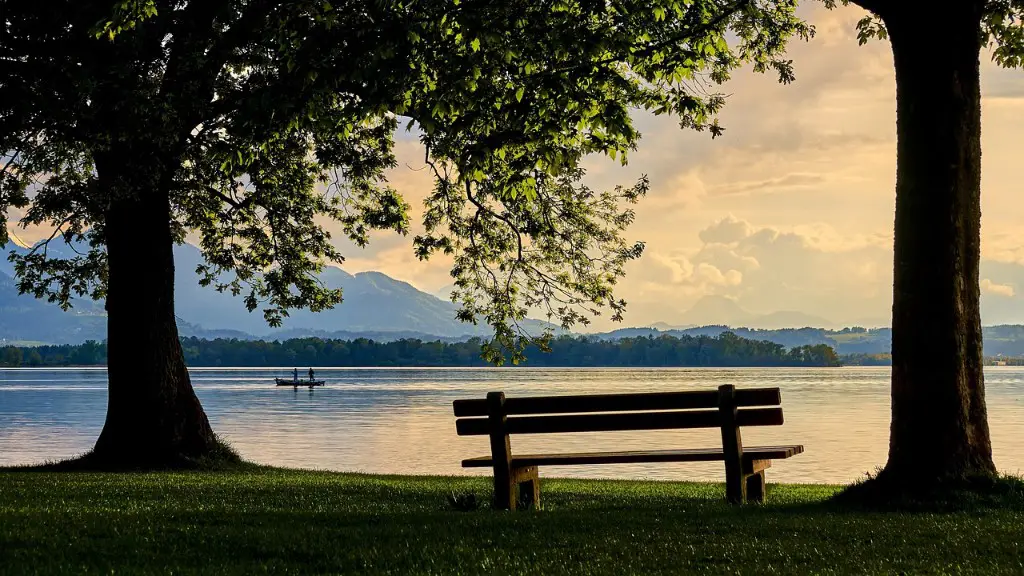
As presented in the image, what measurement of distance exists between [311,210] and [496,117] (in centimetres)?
1290

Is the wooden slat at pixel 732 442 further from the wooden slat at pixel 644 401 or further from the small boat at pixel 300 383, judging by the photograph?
the small boat at pixel 300 383

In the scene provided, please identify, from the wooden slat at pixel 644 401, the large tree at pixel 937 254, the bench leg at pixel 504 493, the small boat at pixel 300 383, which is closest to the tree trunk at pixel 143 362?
the bench leg at pixel 504 493

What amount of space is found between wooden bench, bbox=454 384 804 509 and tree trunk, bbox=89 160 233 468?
11000 millimetres

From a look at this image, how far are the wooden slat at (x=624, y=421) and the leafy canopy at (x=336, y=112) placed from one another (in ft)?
9.76

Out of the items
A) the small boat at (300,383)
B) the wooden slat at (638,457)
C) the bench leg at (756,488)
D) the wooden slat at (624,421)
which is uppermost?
the wooden slat at (624,421)

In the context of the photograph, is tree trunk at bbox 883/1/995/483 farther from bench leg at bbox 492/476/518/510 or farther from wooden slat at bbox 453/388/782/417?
→ bench leg at bbox 492/476/518/510

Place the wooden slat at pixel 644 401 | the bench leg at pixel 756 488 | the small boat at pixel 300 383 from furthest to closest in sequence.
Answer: the small boat at pixel 300 383 < the bench leg at pixel 756 488 < the wooden slat at pixel 644 401

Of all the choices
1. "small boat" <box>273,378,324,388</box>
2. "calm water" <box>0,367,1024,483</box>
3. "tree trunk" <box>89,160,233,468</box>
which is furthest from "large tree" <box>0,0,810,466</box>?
"small boat" <box>273,378,324,388</box>

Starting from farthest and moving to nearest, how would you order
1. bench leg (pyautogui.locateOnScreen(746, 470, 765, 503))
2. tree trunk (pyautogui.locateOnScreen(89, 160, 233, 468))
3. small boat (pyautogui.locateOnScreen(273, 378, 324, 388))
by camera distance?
small boat (pyautogui.locateOnScreen(273, 378, 324, 388))
tree trunk (pyautogui.locateOnScreen(89, 160, 233, 468))
bench leg (pyautogui.locateOnScreen(746, 470, 765, 503))

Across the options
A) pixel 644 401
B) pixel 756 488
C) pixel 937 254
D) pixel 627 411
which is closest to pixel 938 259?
pixel 937 254

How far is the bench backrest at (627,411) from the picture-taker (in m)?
11.6

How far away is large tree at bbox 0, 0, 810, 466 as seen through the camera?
13164mm

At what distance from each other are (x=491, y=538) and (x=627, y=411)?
9.52ft

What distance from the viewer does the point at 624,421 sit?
11.8 meters
